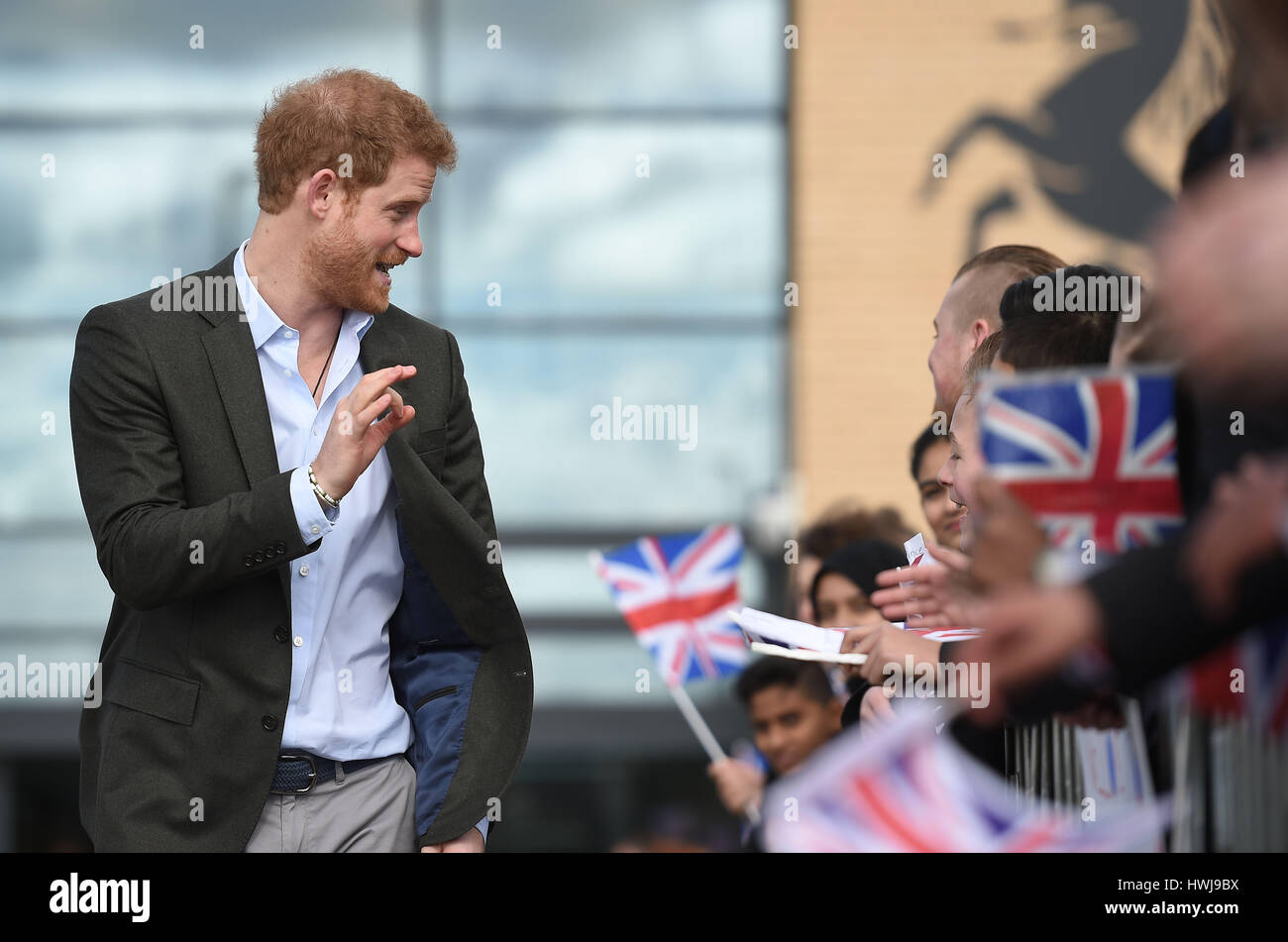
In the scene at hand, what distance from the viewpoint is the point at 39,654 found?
6.57m

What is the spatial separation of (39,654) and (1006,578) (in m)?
6.23

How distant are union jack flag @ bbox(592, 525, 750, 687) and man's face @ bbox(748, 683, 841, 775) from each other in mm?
259

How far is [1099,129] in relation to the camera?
6449mm

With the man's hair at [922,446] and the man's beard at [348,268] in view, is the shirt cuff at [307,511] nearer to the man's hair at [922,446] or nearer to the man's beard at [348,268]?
the man's beard at [348,268]

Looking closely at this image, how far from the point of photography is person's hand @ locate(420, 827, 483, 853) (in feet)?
7.37

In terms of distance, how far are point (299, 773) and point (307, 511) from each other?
451mm

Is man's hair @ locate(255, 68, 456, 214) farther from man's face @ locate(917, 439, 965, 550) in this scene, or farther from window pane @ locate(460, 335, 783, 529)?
window pane @ locate(460, 335, 783, 529)

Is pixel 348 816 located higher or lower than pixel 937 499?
lower

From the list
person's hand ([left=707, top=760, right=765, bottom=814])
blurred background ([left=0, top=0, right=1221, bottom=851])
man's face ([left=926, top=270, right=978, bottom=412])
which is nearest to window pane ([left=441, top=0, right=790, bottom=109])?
blurred background ([left=0, top=0, right=1221, bottom=851])

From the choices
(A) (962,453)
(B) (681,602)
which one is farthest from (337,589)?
(B) (681,602)

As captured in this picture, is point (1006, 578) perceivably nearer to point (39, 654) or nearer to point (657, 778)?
point (657, 778)

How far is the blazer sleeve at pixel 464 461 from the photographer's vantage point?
2418mm

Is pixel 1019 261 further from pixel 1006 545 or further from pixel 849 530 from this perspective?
pixel 849 530

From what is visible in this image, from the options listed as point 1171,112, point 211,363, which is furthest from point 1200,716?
point 1171,112
